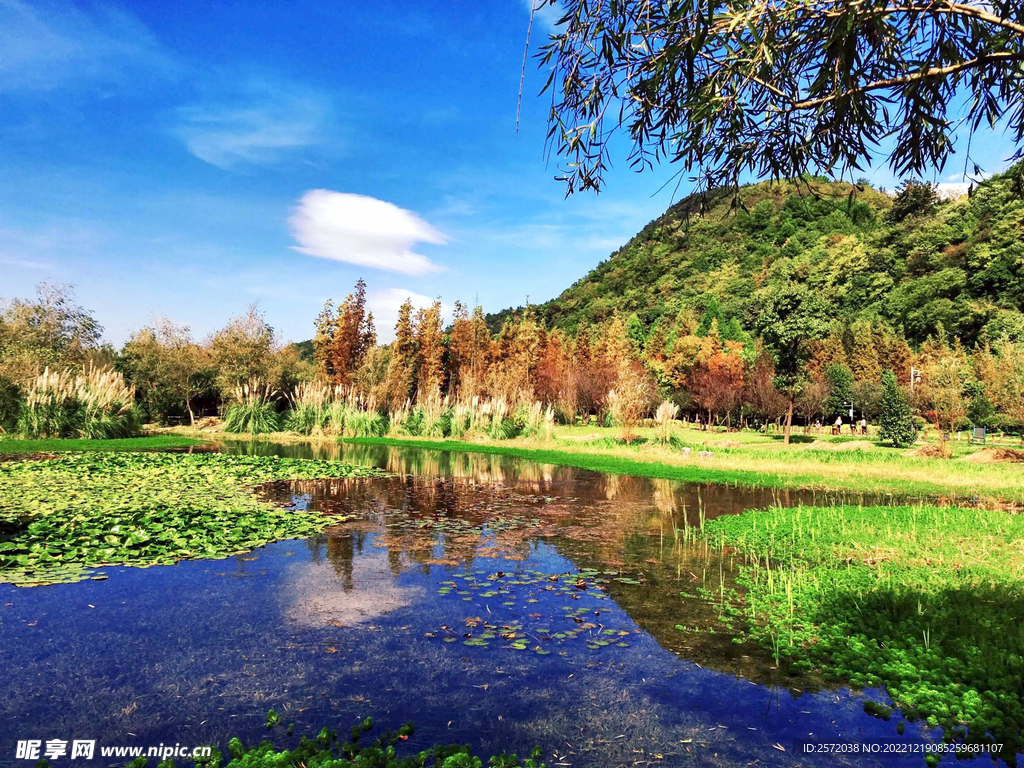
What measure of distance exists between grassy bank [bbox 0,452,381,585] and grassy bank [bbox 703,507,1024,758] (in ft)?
20.9

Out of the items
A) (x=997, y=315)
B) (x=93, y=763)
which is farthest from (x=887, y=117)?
(x=997, y=315)

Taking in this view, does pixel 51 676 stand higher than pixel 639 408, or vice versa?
pixel 639 408

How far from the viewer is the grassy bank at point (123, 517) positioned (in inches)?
261

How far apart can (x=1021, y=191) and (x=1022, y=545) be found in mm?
A: 5500

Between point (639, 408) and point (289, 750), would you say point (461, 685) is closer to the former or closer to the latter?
point (289, 750)

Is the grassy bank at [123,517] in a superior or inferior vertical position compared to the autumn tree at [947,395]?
inferior

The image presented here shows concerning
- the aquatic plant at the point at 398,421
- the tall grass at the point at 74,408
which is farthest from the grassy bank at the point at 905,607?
the tall grass at the point at 74,408

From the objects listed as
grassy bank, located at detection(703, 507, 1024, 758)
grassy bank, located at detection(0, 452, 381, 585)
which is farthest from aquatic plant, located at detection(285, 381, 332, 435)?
grassy bank, located at detection(703, 507, 1024, 758)

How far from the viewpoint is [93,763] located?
118 inches

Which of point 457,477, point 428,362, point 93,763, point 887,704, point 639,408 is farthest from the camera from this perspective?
point 428,362

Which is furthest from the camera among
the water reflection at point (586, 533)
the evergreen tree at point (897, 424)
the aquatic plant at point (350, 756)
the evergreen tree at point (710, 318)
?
the evergreen tree at point (710, 318)

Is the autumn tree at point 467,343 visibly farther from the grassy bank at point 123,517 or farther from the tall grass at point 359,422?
the grassy bank at point 123,517

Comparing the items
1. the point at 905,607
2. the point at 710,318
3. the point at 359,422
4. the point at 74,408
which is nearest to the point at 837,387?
the point at 710,318

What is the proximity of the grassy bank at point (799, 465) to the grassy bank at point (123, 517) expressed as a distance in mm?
9458
